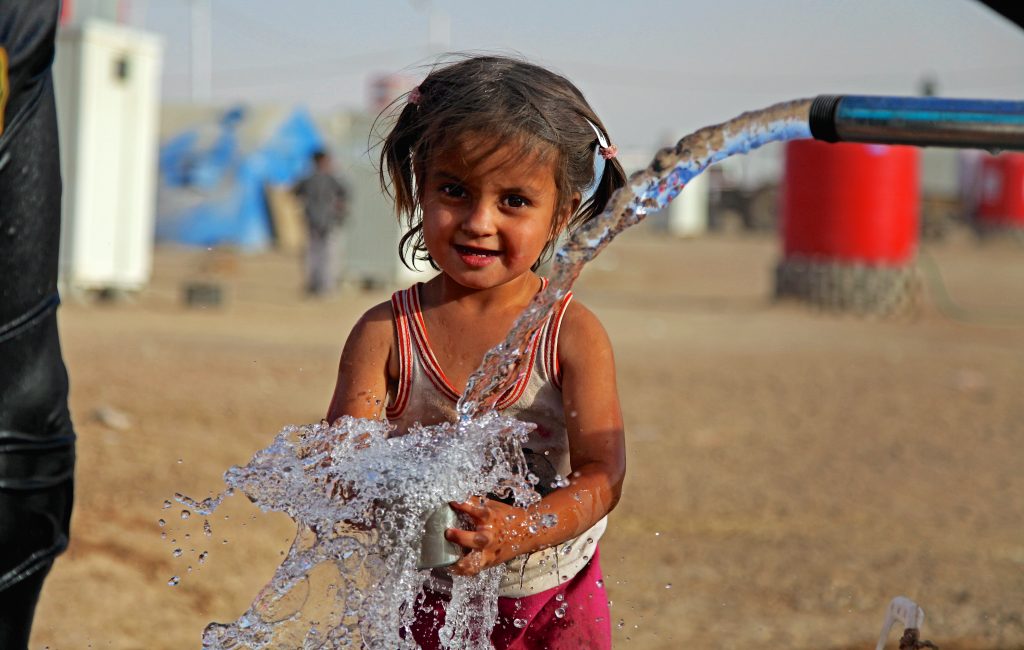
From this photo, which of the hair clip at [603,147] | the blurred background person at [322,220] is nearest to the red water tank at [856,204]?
the blurred background person at [322,220]

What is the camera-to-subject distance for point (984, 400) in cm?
791

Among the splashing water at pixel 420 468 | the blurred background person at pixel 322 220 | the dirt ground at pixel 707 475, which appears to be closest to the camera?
the splashing water at pixel 420 468

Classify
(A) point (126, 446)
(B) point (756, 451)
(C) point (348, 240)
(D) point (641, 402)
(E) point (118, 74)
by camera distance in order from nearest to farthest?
1. (A) point (126, 446)
2. (B) point (756, 451)
3. (D) point (641, 402)
4. (E) point (118, 74)
5. (C) point (348, 240)

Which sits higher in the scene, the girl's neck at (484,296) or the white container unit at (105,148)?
the white container unit at (105,148)

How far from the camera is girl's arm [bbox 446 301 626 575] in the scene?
177cm

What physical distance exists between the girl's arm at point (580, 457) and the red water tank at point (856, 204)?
37.4ft

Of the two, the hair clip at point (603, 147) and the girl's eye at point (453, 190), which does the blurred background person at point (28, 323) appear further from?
the hair clip at point (603, 147)

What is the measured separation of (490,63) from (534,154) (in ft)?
0.58

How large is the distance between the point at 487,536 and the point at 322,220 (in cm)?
1256

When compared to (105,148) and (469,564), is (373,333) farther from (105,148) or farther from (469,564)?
(105,148)

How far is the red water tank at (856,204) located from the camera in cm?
1295

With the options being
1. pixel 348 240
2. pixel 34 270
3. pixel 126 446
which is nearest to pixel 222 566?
pixel 126 446

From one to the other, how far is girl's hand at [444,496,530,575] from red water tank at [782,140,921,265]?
11.7 metres

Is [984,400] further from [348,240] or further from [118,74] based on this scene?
[348,240]
